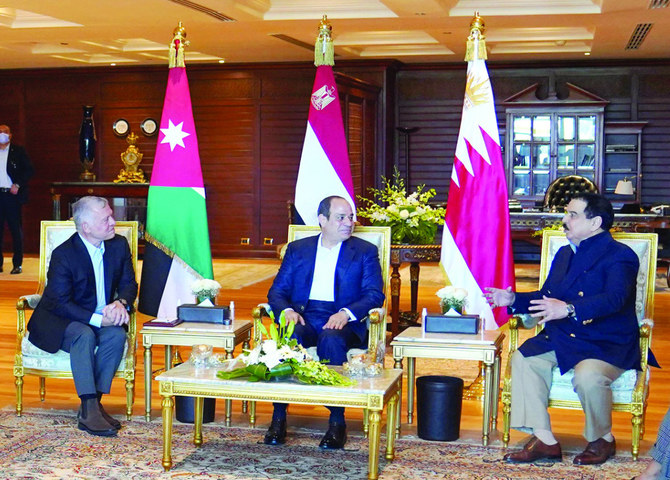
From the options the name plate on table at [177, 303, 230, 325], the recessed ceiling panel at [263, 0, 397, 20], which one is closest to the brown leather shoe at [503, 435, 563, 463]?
the name plate on table at [177, 303, 230, 325]

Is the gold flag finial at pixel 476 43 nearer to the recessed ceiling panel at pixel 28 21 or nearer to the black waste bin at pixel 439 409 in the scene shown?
the black waste bin at pixel 439 409

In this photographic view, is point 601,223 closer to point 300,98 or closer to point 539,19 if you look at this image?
point 539,19

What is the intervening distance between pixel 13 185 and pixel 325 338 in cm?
771

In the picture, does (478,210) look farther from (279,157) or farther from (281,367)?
(279,157)

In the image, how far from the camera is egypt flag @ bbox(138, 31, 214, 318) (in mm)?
5848

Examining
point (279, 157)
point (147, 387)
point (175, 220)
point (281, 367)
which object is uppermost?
point (279, 157)

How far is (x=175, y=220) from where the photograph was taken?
5.96 m

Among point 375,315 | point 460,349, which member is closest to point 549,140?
point 375,315

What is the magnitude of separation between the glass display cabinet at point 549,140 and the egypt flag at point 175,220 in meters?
7.42

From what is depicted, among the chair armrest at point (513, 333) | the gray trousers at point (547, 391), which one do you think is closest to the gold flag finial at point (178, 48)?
the chair armrest at point (513, 333)

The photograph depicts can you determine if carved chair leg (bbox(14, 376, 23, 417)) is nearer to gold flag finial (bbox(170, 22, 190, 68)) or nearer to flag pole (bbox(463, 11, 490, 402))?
gold flag finial (bbox(170, 22, 190, 68))

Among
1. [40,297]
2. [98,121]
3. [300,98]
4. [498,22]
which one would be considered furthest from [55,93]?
[40,297]

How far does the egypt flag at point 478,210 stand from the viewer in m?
5.58

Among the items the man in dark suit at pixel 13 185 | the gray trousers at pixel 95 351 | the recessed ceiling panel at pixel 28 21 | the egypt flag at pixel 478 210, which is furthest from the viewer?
the man in dark suit at pixel 13 185
